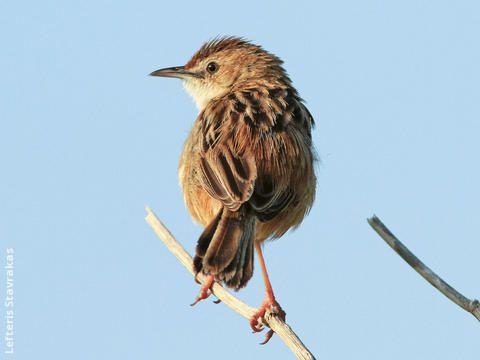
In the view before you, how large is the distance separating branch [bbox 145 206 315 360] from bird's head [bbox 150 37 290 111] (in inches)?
82.0

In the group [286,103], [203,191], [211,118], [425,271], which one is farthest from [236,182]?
[425,271]

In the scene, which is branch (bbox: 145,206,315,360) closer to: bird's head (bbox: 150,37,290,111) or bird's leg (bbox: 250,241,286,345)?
bird's leg (bbox: 250,241,286,345)

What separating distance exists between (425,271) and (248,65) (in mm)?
4658

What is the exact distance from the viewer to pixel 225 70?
26.6ft

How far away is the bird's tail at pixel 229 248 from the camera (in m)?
5.27

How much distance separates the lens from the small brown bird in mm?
5527

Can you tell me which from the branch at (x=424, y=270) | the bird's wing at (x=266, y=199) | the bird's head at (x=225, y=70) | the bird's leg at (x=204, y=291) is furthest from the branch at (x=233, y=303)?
the bird's head at (x=225, y=70)

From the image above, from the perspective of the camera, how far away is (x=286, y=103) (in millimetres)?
7148

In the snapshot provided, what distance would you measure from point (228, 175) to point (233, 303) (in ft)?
3.47

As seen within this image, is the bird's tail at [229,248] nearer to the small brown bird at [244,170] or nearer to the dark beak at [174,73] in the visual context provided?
the small brown bird at [244,170]

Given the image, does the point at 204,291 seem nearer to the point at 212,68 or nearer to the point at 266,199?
the point at 266,199

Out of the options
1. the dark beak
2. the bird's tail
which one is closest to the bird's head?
the dark beak

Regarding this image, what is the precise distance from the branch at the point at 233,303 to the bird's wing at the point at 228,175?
53 cm

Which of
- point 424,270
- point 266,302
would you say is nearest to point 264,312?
point 266,302
